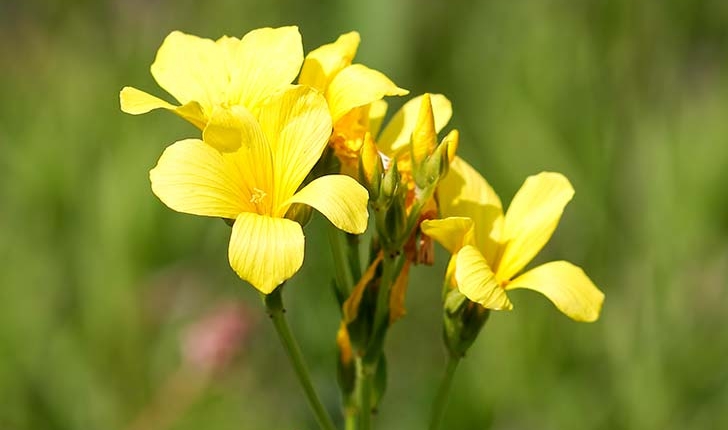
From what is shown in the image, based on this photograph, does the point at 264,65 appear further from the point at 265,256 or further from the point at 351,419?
the point at 351,419

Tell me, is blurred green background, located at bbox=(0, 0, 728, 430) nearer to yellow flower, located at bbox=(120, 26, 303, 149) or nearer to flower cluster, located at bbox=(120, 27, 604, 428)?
flower cluster, located at bbox=(120, 27, 604, 428)

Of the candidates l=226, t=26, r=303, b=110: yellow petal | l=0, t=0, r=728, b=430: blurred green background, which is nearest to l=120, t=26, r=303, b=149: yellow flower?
l=226, t=26, r=303, b=110: yellow petal

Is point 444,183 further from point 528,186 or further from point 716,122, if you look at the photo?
point 716,122

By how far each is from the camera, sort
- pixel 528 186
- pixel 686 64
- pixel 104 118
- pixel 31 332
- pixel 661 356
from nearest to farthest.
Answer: pixel 528 186 → pixel 661 356 → pixel 31 332 → pixel 104 118 → pixel 686 64

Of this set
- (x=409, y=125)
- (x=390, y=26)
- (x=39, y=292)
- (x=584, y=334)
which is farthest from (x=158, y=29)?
(x=409, y=125)

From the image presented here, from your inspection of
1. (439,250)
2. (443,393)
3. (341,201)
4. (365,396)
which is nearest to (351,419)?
(365,396)
